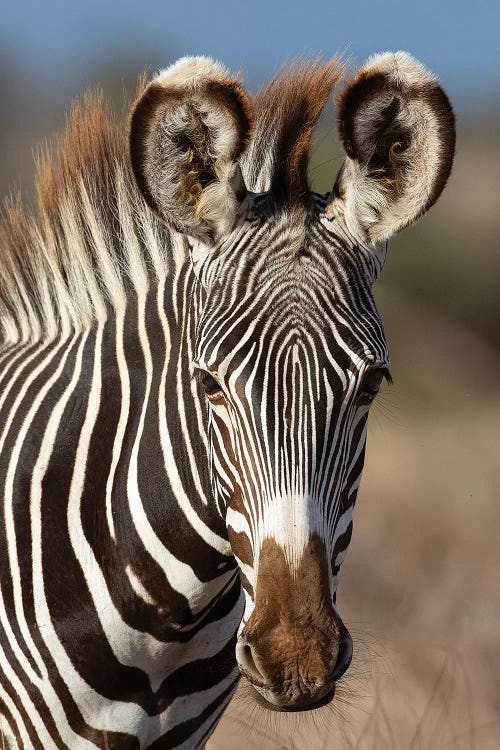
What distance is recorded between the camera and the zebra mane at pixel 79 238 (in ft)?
15.1

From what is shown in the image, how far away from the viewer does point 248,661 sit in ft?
11.6

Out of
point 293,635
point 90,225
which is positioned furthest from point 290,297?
point 90,225

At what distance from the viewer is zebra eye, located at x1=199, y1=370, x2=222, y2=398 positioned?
378 cm

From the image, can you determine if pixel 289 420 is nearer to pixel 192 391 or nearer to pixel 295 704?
pixel 192 391

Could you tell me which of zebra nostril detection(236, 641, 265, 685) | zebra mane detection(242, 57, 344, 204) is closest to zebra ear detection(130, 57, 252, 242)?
zebra mane detection(242, 57, 344, 204)

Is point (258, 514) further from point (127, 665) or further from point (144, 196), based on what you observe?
point (144, 196)

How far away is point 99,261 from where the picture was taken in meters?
4.62

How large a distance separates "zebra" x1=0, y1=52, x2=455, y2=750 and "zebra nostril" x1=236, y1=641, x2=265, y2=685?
0.04 ft

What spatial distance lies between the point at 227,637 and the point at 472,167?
33.0 meters

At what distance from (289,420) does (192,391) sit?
70 cm

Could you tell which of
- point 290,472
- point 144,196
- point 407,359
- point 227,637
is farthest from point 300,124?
point 407,359

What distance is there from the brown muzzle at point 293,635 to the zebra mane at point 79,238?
5.29 ft

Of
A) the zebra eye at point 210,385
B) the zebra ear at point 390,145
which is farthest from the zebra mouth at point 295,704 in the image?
the zebra ear at point 390,145

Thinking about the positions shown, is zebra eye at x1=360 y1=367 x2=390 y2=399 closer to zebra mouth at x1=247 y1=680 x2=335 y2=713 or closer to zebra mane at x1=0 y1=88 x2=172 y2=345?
zebra mouth at x1=247 y1=680 x2=335 y2=713
